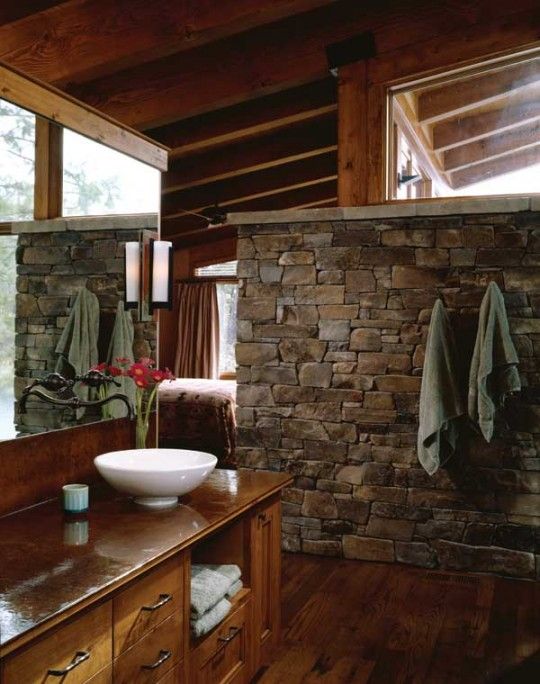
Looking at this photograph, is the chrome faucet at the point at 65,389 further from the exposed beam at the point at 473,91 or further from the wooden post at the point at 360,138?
the exposed beam at the point at 473,91

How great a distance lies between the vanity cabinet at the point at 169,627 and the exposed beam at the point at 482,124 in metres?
2.50

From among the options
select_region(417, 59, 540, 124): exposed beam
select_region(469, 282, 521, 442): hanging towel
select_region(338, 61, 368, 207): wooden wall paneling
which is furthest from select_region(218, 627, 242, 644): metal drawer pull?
select_region(417, 59, 540, 124): exposed beam

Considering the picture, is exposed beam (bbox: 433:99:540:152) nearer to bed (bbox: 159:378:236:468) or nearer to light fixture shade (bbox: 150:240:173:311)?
light fixture shade (bbox: 150:240:173:311)

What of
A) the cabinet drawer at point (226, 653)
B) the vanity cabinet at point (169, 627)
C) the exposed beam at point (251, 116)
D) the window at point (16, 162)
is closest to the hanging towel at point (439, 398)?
the vanity cabinet at point (169, 627)

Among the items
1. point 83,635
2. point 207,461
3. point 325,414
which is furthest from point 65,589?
point 325,414

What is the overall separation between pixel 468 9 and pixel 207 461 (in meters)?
3.07

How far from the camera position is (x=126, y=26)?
3.50 metres

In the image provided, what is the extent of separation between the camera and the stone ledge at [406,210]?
12.2 feet

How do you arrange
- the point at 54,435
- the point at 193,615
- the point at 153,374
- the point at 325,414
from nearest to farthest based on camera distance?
the point at 193,615
the point at 54,435
the point at 153,374
the point at 325,414

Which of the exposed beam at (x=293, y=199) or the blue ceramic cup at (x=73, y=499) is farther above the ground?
the exposed beam at (x=293, y=199)

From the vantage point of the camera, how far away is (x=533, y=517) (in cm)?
372

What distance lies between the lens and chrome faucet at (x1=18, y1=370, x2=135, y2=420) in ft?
7.56

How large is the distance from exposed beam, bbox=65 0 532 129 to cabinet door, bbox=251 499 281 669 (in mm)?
2519

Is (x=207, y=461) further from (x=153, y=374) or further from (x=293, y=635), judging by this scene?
(x=293, y=635)
